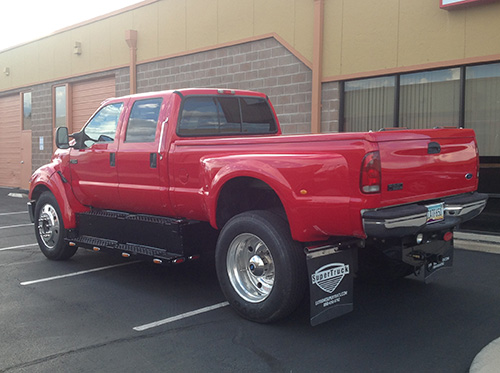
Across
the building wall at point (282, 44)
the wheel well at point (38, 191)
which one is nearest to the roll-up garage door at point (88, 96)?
the building wall at point (282, 44)

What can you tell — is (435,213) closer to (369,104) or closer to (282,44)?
(369,104)

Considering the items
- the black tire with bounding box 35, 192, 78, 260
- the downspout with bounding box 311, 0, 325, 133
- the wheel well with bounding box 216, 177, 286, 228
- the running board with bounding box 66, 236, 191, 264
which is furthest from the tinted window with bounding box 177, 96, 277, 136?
the downspout with bounding box 311, 0, 325, 133

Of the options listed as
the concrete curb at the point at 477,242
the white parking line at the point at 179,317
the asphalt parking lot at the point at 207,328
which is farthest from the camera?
the concrete curb at the point at 477,242

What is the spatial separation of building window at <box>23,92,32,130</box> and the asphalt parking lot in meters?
16.3

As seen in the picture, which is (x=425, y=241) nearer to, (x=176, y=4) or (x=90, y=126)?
(x=90, y=126)

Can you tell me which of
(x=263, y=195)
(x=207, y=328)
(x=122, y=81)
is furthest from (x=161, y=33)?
(x=207, y=328)

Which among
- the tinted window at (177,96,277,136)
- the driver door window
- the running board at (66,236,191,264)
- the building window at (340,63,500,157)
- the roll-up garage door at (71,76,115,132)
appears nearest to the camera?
the running board at (66,236,191,264)

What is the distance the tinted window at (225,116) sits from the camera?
617cm

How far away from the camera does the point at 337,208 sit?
4.23 meters

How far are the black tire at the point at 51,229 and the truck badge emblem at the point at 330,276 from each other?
4184 millimetres

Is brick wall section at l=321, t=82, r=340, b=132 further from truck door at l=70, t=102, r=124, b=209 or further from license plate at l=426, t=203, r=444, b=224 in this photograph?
license plate at l=426, t=203, r=444, b=224

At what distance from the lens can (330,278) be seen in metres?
4.55

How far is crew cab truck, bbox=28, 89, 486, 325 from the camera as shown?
425 cm

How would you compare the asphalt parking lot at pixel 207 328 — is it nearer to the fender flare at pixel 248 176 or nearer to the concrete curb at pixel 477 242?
the fender flare at pixel 248 176
